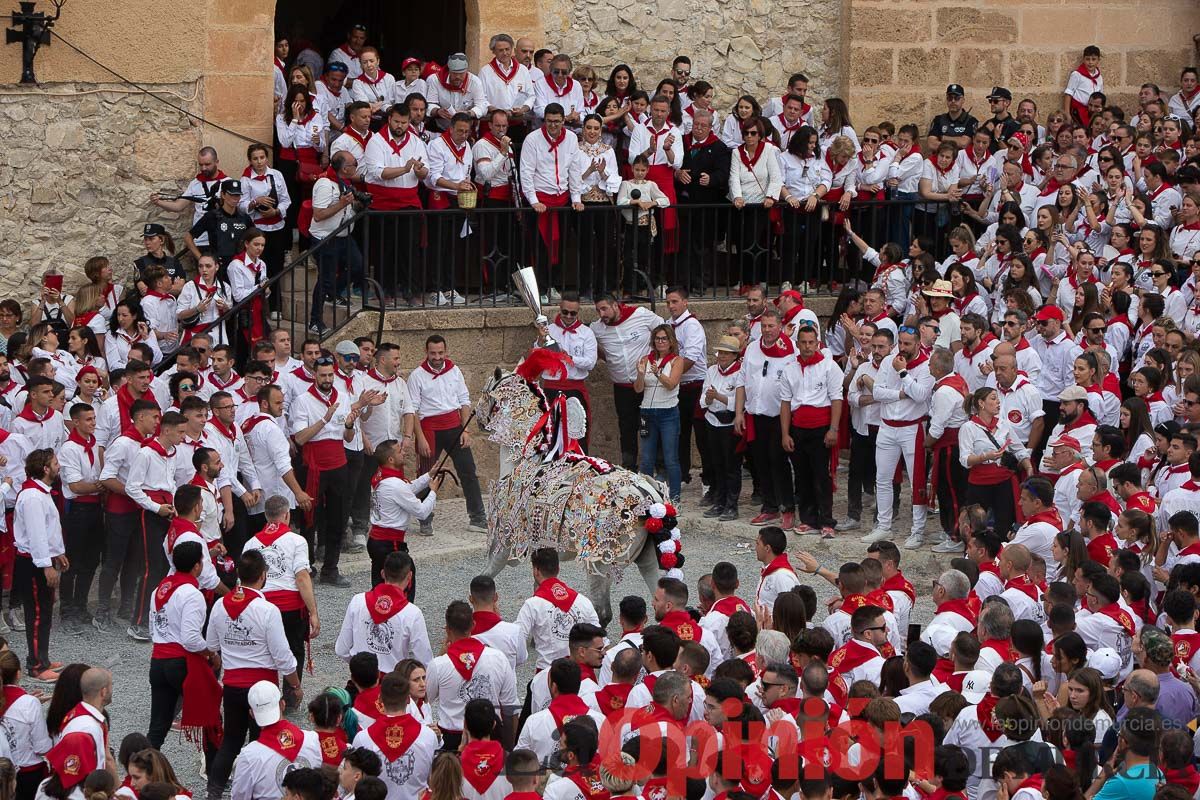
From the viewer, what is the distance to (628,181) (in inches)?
632

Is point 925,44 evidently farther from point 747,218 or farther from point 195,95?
point 195,95

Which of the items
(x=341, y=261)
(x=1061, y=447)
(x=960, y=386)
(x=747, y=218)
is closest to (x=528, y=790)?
(x=1061, y=447)

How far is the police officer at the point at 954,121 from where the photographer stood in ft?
57.9

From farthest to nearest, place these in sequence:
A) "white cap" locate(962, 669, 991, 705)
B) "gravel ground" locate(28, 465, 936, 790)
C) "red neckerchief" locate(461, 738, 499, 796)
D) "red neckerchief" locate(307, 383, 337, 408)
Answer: "red neckerchief" locate(307, 383, 337, 408), "gravel ground" locate(28, 465, 936, 790), "white cap" locate(962, 669, 991, 705), "red neckerchief" locate(461, 738, 499, 796)

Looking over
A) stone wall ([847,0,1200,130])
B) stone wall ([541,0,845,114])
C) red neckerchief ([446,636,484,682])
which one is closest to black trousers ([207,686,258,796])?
red neckerchief ([446,636,484,682])

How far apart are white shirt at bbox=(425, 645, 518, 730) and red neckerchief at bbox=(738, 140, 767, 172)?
828cm

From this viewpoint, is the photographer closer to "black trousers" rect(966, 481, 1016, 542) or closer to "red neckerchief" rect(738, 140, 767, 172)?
"red neckerchief" rect(738, 140, 767, 172)

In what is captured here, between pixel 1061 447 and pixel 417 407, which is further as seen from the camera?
pixel 417 407

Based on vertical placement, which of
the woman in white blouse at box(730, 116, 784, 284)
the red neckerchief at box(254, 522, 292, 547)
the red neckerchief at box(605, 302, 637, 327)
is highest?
the woman in white blouse at box(730, 116, 784, 284)

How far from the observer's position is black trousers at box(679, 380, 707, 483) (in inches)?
594

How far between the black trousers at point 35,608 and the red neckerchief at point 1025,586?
19.5 ft

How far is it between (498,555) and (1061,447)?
12.4 feet

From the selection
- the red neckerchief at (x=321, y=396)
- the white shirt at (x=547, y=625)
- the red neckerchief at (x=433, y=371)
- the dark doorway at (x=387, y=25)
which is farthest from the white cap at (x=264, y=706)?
the dark doorway at (x=387, y=25)

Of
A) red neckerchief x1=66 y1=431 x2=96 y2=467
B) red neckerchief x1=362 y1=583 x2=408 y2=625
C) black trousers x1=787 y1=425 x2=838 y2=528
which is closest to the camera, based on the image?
Answer: red neckerchief x1=362 y1=583 x2=408 y2=625
